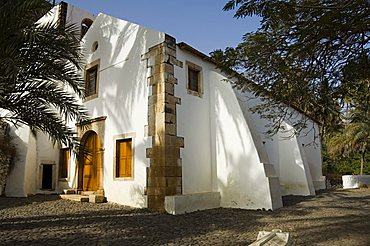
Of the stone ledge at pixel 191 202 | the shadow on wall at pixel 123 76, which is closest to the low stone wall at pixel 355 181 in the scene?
the stone ledge at pixel 191 202

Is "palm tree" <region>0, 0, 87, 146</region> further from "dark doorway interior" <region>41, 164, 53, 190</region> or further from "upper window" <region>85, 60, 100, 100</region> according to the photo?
"dark doorway interior" <region>41, 164, 53, 190</region>

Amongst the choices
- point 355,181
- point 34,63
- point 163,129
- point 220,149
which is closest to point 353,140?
point 355,181

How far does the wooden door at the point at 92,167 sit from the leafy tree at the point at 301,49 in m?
6.49

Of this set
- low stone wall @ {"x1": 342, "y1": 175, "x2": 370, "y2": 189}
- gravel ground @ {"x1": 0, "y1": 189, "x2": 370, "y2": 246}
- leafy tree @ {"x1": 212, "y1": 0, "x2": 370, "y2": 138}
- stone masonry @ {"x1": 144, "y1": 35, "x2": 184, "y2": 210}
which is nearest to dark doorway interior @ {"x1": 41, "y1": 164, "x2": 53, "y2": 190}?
gravel ground @ {"x1": 0, "y1": 189, "x2": 370, "y2": 246}

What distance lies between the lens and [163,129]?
8875mm

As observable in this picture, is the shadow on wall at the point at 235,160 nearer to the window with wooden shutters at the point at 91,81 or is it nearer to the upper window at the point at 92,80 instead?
the upper window at the point at 92,80

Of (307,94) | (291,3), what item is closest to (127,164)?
(307,94)

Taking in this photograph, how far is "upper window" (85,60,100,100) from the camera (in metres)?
11.5

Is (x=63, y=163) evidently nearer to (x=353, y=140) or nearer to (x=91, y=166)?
(x=91, y=166)

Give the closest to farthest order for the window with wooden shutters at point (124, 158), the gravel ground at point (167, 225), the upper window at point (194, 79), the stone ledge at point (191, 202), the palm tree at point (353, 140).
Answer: the gravel ground at point (167, 225), the stone ledge at point (191, 202), the window with wooden shutters at point (124, 158), the upper window at point (194, 79), the palm tree at point (353, 140)

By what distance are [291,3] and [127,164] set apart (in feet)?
22.9

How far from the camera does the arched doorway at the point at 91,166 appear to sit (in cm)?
1102

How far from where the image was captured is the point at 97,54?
38.2 ft

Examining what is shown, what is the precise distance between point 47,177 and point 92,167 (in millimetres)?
2910
